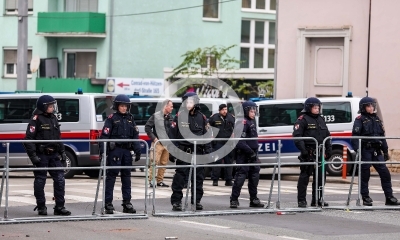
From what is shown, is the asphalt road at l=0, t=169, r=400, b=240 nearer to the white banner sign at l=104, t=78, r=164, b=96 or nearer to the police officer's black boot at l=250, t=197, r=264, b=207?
the police officer's black boot at l=250, t=197, r=264, b=207

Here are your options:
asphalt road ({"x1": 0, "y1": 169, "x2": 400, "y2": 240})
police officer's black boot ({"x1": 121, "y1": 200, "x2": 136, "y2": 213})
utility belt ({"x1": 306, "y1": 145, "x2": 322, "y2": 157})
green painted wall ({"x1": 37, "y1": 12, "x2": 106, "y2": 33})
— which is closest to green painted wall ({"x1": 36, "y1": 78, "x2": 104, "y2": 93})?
green painted wall ({"x1": 37, "y1": 12, "x2": 106, "y2": 33})

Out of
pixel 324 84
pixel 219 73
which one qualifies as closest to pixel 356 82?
pixel 324 84

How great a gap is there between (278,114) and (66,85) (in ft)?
67.7

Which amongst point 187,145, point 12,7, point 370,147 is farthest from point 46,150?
point 12,7

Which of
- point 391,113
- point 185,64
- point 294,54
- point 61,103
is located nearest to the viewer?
point 61,103

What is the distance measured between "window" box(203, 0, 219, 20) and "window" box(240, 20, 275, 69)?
76.6 inches

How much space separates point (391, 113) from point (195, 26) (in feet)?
62.9

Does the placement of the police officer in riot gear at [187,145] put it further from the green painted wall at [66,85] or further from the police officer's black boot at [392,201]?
the green painted wall at [66,85]

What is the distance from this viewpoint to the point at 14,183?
15.1m

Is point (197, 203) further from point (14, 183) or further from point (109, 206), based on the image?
point (14, 183)

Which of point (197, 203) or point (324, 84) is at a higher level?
point (324, 84)

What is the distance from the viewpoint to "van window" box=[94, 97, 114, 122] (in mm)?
24641

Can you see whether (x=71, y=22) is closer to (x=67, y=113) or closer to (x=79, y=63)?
(x=79, y=63)

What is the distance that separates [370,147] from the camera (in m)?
16.9
